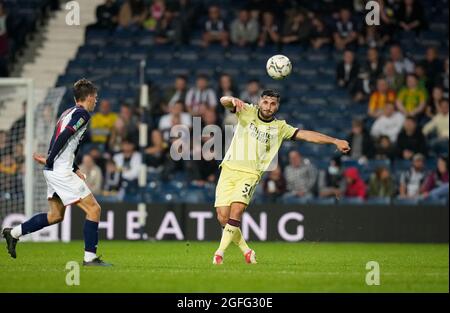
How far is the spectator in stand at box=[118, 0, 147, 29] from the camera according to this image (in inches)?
1028

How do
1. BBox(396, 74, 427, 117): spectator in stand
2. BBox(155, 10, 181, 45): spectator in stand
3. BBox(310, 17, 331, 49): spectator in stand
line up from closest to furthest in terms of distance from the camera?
1. BBox(396, 74, 427, 117): spectator in stand
2. BBox(310, 17, 331, 49): spectator in stand
3. BBox(155, 10, 181, 45): spectator in stand

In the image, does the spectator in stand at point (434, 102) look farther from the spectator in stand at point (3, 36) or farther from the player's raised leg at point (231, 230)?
the player's raised leg at point (231, 230)

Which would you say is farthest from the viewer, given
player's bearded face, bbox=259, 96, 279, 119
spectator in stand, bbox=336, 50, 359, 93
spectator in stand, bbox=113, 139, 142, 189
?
spectator in stand, bbox=336, 50, 359, 93

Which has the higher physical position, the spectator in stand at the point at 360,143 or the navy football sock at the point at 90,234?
the spectator in stand at the point at 360,143

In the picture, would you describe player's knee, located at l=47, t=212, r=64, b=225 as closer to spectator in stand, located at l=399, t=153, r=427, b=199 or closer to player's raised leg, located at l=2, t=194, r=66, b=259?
player's raised leg, located at l=2, t=194, r=66, b=259

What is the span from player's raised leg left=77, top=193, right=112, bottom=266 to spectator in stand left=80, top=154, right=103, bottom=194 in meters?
8.64

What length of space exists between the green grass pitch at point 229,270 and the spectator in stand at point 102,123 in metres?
5.34

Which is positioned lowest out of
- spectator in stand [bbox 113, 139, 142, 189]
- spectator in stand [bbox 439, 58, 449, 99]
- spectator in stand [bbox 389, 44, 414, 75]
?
spectator in stand [bbox 113, 139, 142, 189]

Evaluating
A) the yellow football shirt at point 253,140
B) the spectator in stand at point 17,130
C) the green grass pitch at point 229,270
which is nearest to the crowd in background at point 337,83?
the spectator in stand at point 17,130

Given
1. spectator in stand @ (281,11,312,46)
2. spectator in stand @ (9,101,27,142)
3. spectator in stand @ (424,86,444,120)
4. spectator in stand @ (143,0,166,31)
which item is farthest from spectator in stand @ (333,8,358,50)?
spectator in stand @ (9,101,27,142)

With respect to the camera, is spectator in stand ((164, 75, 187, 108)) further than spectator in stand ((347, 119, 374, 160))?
Yes

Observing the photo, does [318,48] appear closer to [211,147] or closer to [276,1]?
[276,1]

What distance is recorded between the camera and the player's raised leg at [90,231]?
1270 centimetres

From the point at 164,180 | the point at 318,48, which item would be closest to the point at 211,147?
the point at 164,180
